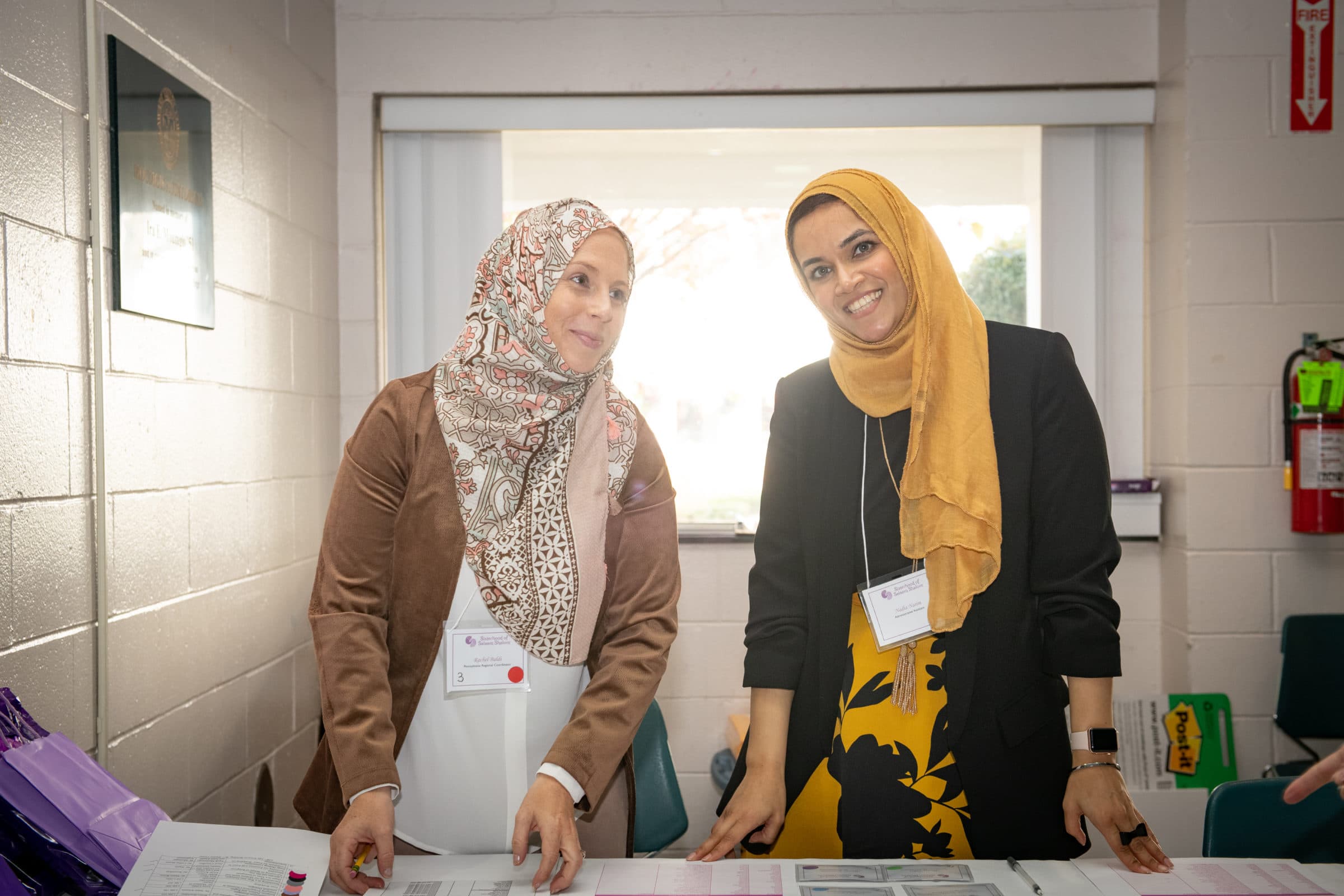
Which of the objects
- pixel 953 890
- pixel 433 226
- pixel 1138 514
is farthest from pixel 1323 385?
pixel 433 226

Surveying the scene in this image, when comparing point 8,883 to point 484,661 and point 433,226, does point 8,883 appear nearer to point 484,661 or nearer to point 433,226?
point 484,661

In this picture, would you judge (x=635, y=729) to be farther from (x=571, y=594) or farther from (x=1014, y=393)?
(x=1014, y=393)

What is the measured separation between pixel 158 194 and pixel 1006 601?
5.67 ft

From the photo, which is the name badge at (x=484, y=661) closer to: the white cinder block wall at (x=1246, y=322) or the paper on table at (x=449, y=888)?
the paper on table at (x=449, y=888)

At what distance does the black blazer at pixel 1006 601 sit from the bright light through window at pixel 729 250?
172cm

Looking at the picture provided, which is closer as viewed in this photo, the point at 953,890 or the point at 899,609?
the point at 953,890

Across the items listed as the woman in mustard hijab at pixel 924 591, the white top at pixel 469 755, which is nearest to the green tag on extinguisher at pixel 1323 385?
the woman in mustard hijab at pixel 924 591

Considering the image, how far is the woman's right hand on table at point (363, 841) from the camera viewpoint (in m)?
1.05

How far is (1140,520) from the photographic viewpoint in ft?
9.04

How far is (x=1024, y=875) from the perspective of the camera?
3.57 feet

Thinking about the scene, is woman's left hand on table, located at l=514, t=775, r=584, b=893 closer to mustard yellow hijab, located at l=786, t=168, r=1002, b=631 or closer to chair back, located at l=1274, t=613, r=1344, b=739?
mustard yellow hijab, located at l=786, t=168, r=1002, b=631

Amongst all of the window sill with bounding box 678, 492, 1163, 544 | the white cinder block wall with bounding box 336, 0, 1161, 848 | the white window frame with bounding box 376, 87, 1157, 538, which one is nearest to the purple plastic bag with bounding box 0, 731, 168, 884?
the white cinder block wall with bounding box 336, 0, 1161, 848

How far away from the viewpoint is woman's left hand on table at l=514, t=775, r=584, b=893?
1056 millimetres

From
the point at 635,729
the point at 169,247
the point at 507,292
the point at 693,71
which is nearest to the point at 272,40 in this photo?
the point at 169,247
